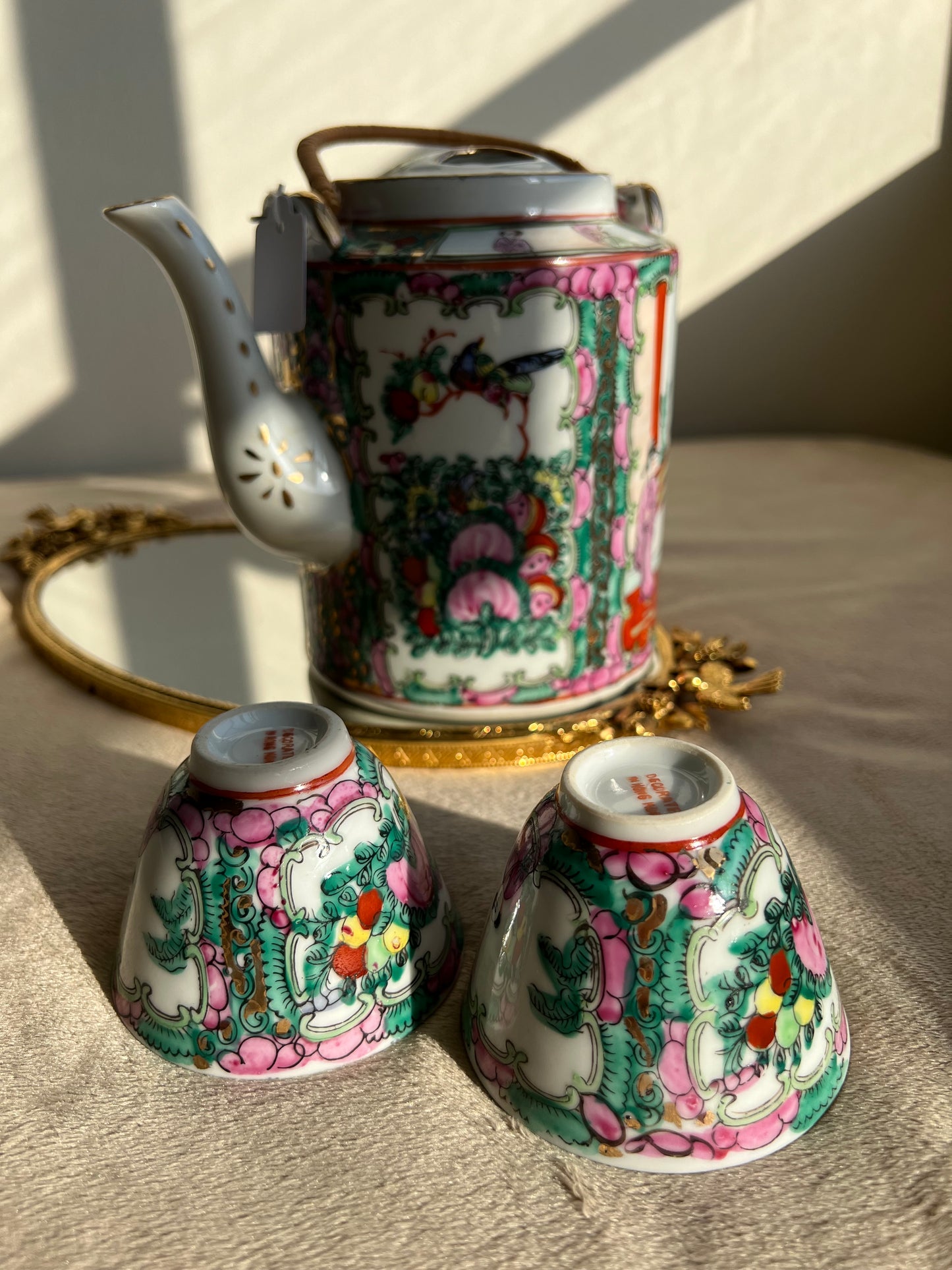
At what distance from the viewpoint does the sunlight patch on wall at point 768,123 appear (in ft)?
3.81

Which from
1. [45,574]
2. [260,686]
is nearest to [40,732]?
[260,686]

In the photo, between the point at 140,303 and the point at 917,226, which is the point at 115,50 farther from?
the point at 917,226

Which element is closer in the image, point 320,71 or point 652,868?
point 652,868

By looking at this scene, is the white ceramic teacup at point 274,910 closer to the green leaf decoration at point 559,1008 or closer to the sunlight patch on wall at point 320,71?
the green leaf decoration at point 559,1008

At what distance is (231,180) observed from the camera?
113cm

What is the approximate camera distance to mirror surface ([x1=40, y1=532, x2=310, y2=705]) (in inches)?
23.8

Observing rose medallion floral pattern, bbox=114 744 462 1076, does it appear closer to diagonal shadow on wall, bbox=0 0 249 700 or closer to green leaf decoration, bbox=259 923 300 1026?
green leaf decoration, bbox=259 923 300 1026

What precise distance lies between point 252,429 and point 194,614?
23 centimetres

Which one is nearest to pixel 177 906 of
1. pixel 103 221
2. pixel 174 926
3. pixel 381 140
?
pixel 174 926

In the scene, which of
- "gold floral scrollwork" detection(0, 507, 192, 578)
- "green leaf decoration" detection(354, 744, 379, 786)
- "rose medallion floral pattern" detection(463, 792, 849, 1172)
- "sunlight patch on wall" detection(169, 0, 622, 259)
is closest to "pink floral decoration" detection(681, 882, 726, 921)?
"rose medallion floral pattern" detection(463, 792, 849, 1172)

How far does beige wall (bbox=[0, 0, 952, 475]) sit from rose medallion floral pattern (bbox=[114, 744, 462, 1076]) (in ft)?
3.09

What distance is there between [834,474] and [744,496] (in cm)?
11

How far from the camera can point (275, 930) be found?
32 centimetres

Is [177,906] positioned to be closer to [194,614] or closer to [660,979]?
[660,979]
